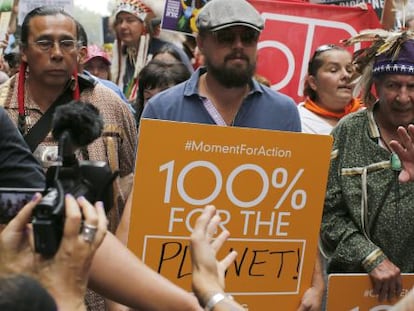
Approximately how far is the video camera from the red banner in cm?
390

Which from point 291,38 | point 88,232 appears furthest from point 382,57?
point 88,232

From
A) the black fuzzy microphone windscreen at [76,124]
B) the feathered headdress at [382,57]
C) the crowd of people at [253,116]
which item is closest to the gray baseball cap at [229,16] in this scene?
the crowd of people at [253,116]

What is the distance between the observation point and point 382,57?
4.60 metres

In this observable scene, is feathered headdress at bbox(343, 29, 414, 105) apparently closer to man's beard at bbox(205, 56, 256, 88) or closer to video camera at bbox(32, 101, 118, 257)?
man's beard at bbox(205, 56, 256, 88)

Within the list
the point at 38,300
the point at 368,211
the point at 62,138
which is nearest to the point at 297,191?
the point at 368,211

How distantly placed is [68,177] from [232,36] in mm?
2245

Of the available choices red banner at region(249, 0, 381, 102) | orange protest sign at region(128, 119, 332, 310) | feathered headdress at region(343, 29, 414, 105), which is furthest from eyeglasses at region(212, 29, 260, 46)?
red banner at region(249, 0, 381, 102)

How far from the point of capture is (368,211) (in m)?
4.42

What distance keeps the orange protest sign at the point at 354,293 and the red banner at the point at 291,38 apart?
7.85ft

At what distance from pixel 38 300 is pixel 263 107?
2754 mm

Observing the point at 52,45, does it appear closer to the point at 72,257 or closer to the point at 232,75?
the point at 232,75

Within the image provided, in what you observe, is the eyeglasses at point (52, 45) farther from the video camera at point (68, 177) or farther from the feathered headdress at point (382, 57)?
the video camera at point (68, 177)

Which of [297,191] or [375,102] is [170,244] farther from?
[375,102]

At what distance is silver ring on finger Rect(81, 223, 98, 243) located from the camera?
7.45 ft
